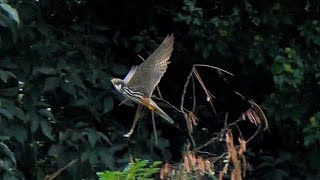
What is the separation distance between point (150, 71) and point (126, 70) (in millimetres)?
1397

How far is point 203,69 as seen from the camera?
181 inches

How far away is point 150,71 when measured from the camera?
2967 millimetres

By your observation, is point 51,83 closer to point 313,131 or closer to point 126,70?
point 126,70

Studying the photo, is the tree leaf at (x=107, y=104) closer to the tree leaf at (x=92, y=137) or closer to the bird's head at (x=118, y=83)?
the tree leaf at (x=92, y=137)

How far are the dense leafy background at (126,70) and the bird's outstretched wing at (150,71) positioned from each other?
919 mm

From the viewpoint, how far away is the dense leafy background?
3975 millimetres

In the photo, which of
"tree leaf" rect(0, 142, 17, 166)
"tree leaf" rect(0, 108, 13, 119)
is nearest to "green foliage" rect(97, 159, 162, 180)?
"tree leaf" rect(0, 142, 17, 166)

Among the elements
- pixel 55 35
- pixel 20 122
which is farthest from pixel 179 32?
pixel 20 122

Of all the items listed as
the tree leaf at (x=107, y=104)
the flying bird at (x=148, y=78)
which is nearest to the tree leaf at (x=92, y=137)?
the tree leaf at (x=107, y=104)

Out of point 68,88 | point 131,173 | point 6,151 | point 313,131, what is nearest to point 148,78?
point 131,173

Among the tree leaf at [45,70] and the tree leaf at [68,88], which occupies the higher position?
the tree leaf at [45,70]

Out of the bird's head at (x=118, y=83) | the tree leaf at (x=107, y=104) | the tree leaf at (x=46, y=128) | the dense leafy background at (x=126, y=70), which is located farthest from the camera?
the tree leaf at (x=107, y=104)

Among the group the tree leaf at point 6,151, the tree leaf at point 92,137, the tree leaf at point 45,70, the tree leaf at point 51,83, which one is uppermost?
the tree leaf at point 45,70

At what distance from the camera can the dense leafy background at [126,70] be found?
13.0ft
